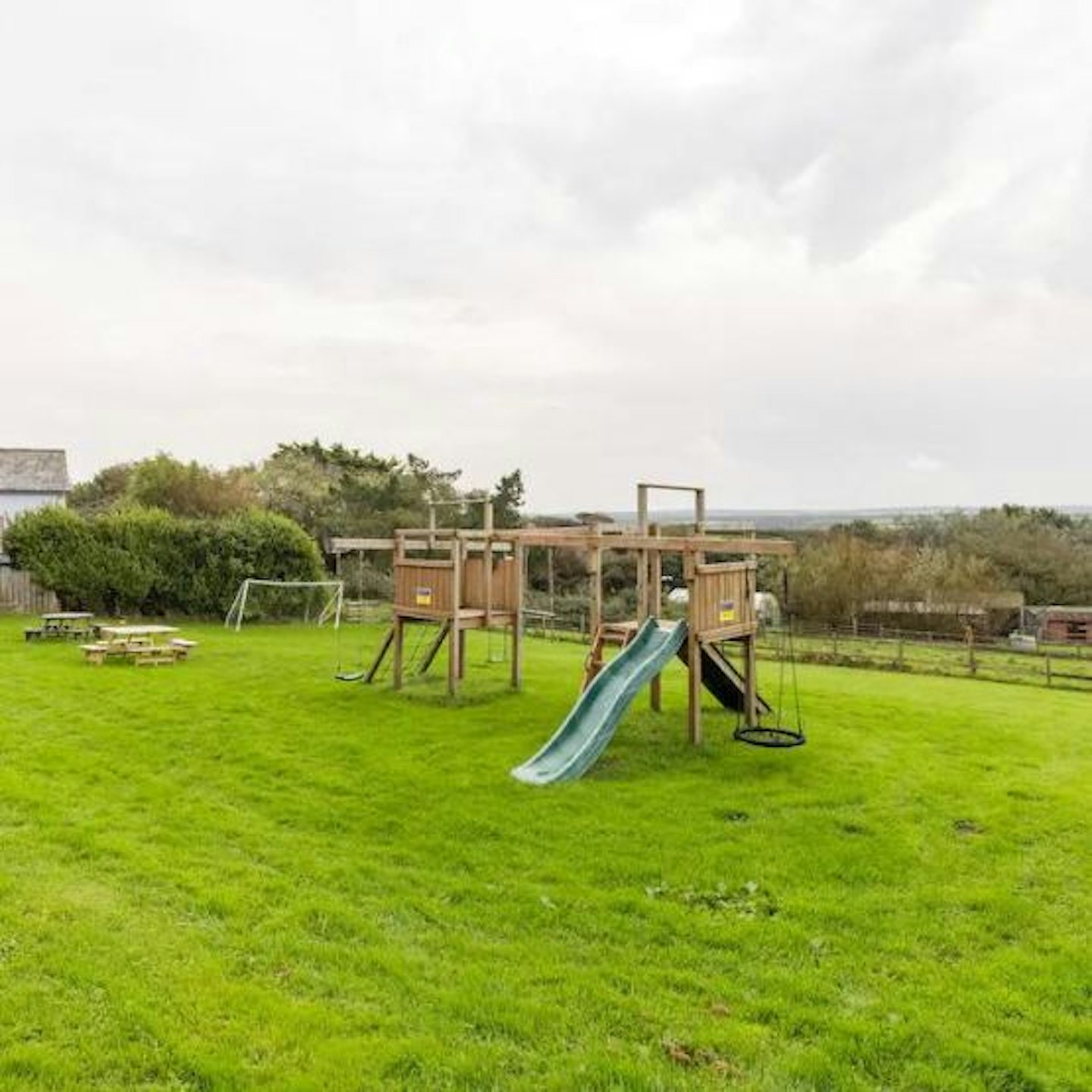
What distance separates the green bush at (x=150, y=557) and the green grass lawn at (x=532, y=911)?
14127 millimetres

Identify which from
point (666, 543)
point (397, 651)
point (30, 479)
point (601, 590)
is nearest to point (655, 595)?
point (666, 543)

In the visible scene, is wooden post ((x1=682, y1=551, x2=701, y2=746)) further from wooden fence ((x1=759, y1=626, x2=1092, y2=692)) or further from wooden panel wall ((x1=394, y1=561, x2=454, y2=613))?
wooden fence ((x1=759, y1=626, x2=1092, y2=692))

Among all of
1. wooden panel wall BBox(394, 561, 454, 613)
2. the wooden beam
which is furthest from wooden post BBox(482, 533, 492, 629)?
the wooden beam

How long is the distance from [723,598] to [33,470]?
28.4 m

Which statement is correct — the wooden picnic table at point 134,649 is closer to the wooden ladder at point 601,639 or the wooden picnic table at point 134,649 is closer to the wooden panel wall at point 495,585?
the wooden panel wall at point 495,585

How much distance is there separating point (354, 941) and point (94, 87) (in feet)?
54.1

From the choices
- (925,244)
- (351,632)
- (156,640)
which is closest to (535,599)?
(351,632)

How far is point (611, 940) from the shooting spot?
5449 millimetres

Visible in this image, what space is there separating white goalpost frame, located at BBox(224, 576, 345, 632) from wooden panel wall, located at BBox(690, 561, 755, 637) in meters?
14.0

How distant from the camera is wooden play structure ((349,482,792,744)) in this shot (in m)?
10.7

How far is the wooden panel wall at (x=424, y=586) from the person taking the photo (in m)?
13.6

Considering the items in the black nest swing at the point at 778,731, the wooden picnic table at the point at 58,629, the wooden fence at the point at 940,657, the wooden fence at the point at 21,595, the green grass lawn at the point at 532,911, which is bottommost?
the wooden fence at the point at 940,657

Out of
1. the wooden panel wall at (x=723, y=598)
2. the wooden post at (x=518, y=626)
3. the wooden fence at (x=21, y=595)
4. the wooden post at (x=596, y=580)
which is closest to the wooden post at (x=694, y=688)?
the wooden panel wall at (x=723, y=598)

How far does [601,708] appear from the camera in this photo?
10.2 meters
